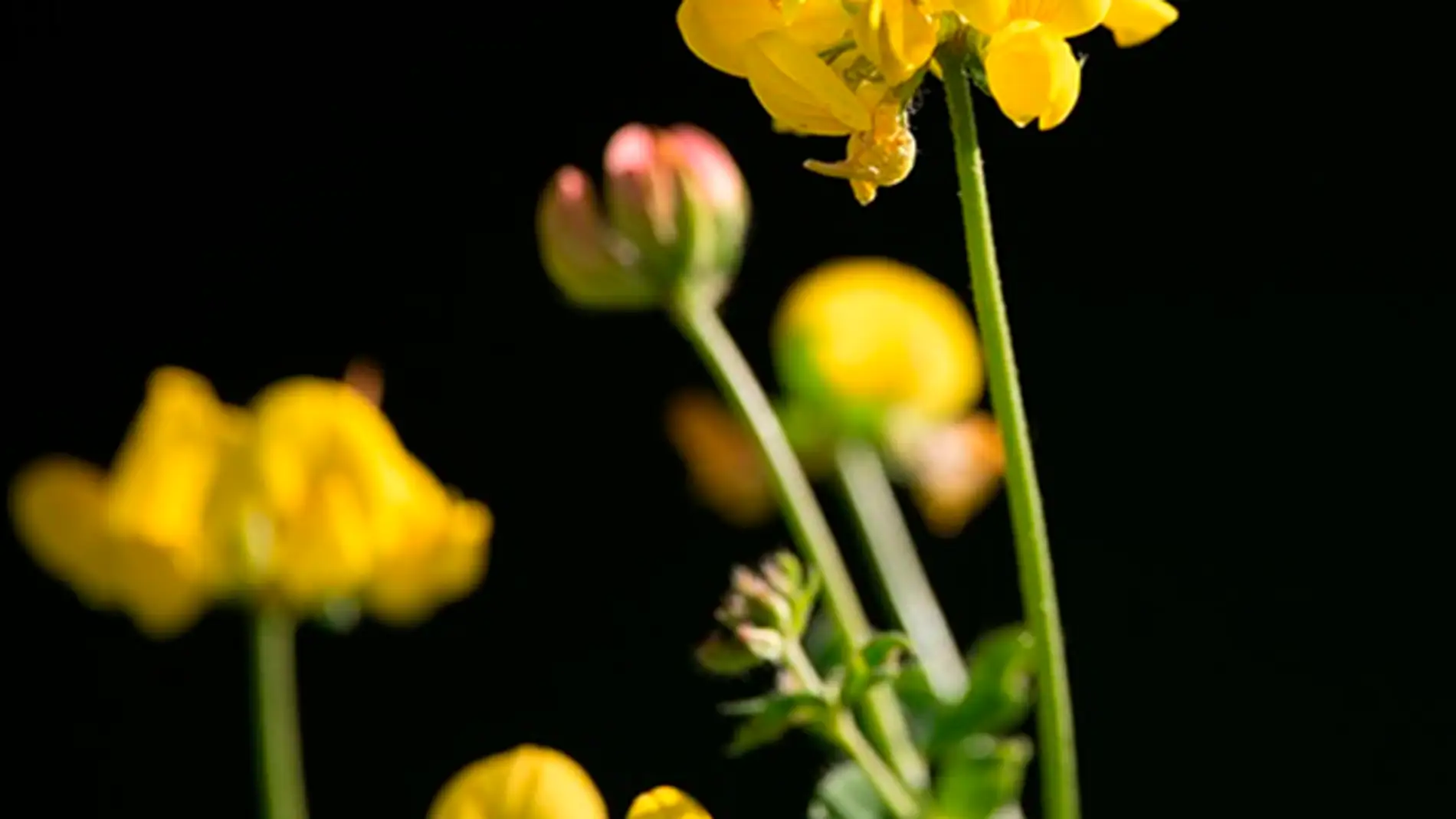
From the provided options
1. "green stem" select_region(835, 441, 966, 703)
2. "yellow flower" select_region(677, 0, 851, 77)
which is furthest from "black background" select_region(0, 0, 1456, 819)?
"yellow flower" select_region(677, 0, 851, 77)

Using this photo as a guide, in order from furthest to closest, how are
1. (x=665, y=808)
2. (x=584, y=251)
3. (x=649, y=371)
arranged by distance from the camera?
1. (x=649, y=371)
2. (x=584, y=251)
3. (x=665, y=808)

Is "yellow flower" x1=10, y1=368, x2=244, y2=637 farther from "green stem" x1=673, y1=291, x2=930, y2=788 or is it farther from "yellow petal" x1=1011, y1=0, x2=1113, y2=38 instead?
"yellow petal" x1=1011, y1=0, x2=1113, y2=38

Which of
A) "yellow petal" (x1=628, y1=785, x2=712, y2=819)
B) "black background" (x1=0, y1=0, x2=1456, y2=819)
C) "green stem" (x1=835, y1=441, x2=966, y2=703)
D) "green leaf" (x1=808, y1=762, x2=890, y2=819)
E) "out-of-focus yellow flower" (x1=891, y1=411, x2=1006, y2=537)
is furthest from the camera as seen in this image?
"black background" (x1=0, y1=0, x2=1456, y2=819)

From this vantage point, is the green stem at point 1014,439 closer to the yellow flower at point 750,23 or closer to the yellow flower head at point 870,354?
the yellow flower at point 750,23

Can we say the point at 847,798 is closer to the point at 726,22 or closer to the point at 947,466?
the point at 726,22

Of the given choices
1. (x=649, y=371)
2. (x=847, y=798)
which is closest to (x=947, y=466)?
(x=847, y=798)

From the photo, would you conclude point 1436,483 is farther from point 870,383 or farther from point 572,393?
point 870,383
